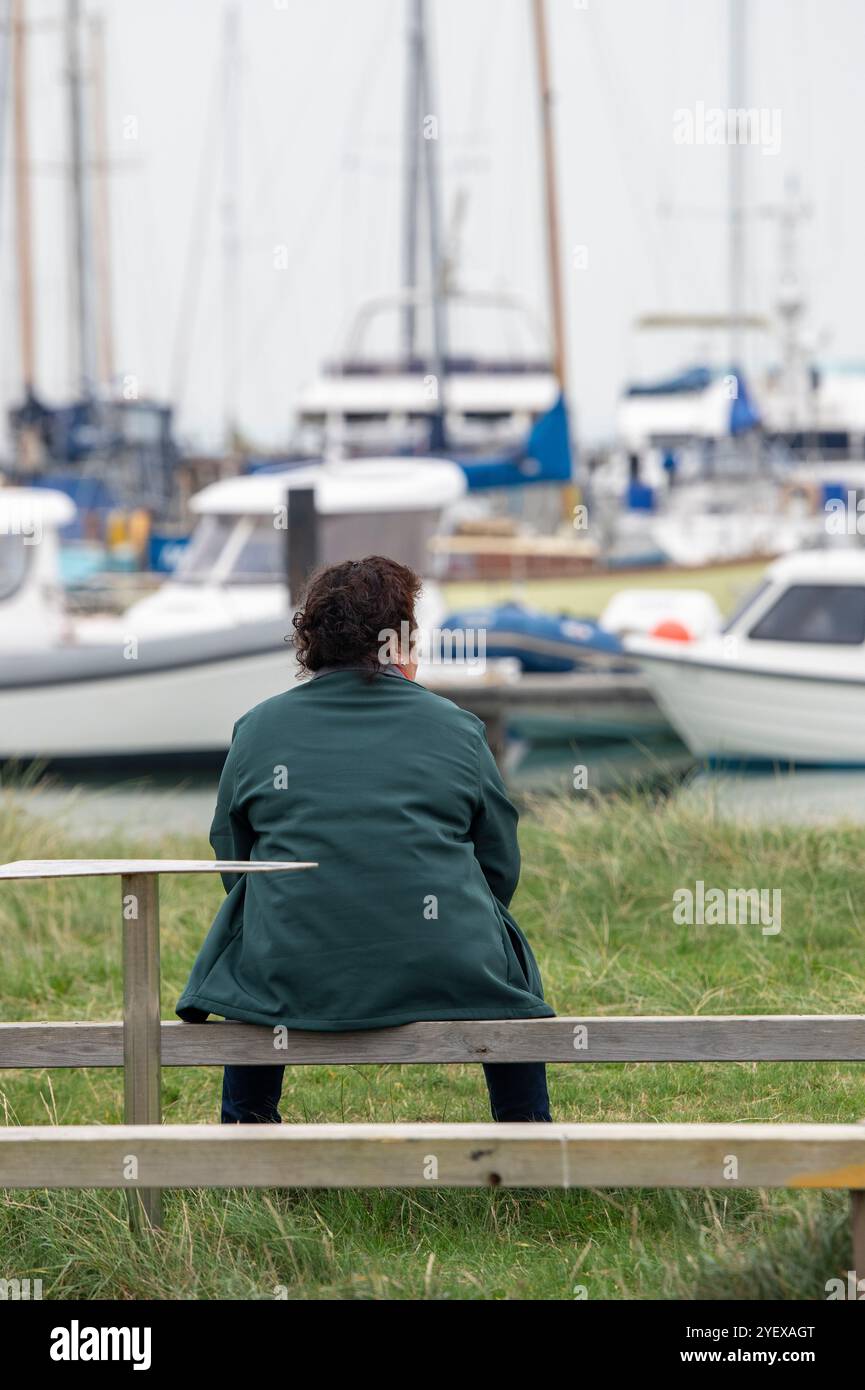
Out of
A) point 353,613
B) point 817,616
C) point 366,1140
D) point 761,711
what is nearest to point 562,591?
point 761,711

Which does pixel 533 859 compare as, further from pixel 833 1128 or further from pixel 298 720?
pixel 833 1128

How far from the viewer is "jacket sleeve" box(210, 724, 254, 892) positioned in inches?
134

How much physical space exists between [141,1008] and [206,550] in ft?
40.6

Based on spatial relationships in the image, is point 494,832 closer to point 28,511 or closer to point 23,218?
point 28,511

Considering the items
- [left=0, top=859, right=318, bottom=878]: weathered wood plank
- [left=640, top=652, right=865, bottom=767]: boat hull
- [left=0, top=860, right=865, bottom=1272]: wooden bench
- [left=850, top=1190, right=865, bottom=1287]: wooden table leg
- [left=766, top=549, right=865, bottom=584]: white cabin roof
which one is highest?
[left=0, top=859, right=318, bottom=878]: weathered wood plank

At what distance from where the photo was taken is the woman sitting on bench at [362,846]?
3.24m

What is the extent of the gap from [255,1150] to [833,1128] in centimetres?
93

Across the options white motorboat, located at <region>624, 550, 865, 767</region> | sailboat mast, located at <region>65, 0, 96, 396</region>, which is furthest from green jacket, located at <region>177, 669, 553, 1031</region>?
sailboat mast, located at <region>65, 0, 96, 396</region>

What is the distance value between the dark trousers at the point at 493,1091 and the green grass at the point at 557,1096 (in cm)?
18

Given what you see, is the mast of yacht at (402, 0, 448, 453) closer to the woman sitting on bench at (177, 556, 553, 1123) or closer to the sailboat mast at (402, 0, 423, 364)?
the sailboat mast at (402, 0, 423, 364)

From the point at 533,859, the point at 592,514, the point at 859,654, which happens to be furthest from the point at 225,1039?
the point at 592,514

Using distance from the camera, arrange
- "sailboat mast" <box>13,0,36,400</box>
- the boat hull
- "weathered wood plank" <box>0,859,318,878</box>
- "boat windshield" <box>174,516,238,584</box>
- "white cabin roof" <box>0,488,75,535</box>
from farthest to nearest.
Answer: "sailboat mast" <box>13,0,36,400</box>, "boat windshield" <box>174,516,238,584</box>, the boat hull, "white cabin roof" <box>0,488,75,535</box>, "weathered wood plank" <box>0,859,318,878</box>

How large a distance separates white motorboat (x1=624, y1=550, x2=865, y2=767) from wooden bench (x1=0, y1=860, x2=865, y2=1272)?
32.4 feet

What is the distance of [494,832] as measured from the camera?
3.41 metres
